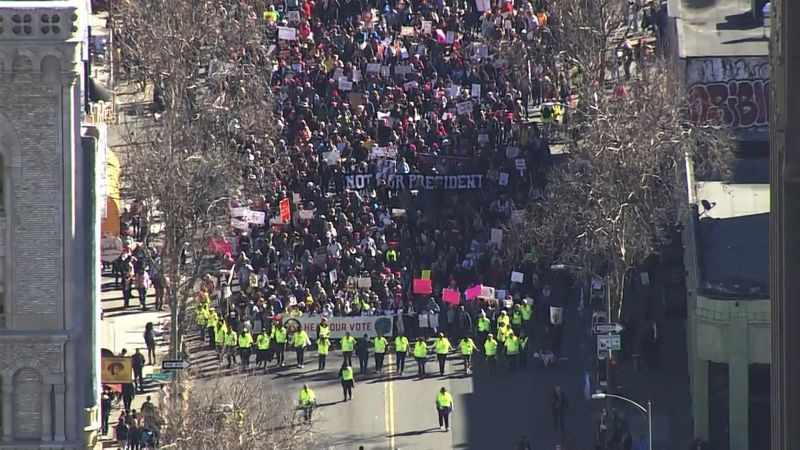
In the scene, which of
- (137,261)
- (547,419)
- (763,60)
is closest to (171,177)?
(137,261)

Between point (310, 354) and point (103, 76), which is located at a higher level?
point (103, 76)

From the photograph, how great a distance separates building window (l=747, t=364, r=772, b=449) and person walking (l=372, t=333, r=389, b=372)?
10793mm

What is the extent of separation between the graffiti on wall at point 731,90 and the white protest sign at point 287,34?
14080 mm

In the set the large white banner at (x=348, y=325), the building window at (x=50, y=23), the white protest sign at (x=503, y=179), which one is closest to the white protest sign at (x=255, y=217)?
the large white banner at (x=348, y=325)

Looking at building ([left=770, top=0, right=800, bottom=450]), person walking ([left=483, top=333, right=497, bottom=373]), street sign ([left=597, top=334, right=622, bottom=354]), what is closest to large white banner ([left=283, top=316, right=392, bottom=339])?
person walking ([left=483, top=333, right=497, bottom=373])

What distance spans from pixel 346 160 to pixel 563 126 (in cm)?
716

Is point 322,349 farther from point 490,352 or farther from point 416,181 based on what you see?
point 416,181

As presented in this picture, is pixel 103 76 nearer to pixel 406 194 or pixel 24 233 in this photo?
pixel 406 194

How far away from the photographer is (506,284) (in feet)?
383

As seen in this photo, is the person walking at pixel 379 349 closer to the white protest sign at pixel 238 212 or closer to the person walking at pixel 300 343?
the person walking at pixel 300 343

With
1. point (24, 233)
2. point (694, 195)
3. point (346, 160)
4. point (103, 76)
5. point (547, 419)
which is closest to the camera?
point (24, 233)

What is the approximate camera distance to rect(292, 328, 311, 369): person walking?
11294 centimetres

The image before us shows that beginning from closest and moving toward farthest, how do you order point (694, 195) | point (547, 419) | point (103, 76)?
point (547, 419)
point (694, 195)
point (103, 76)

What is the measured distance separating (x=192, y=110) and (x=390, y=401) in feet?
58.7
